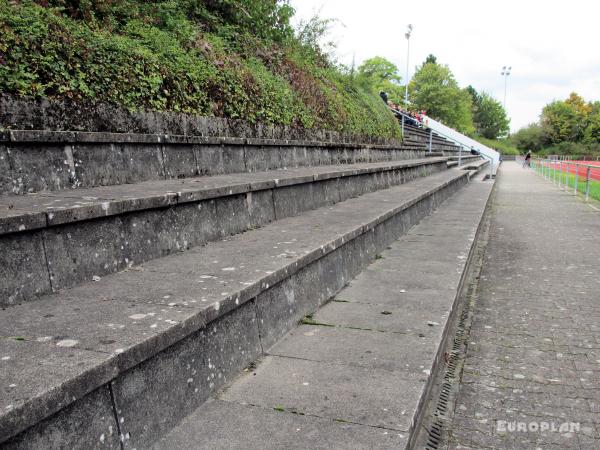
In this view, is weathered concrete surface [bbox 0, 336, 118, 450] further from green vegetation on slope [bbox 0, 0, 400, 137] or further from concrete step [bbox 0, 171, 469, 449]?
green vegetation on slope [bbox 0, 0, 400, 137]

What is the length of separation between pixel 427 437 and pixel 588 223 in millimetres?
8449

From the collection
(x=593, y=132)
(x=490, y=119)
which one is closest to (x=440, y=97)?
(x=593, y=132)

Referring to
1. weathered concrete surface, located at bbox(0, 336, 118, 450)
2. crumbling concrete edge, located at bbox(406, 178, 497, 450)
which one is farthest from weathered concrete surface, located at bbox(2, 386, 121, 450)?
crumbling concrete edge, located at bbox(406, 178, 497, 450)

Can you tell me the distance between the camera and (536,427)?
85.7 inches

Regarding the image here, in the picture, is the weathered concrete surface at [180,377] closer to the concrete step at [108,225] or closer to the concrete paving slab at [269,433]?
the concrete paving slab at [269,433]

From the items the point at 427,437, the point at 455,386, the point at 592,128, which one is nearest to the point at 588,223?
the point at 455,386

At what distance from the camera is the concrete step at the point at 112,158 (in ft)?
8.41

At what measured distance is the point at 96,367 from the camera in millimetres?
1297

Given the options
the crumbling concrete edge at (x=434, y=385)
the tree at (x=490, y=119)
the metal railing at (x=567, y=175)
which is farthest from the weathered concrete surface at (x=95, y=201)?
the tree at (x=490, y=119)

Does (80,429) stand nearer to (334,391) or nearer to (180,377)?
(180,377)

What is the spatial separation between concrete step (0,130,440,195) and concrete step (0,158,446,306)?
168 millimetres

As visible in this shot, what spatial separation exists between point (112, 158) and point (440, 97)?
223 feet

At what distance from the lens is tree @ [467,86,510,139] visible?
380 ft

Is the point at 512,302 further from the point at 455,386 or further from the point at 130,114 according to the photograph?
the point at 130,114
